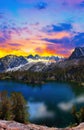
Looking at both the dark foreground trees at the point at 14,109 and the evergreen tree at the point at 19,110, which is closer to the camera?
the dark foreground trees at the point at 14,109

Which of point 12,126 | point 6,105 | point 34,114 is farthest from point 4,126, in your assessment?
point 34,114

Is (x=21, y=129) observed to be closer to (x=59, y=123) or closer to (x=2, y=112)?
(x=2, y=112)

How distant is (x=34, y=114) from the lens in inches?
5399

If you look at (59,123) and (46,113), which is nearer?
(59,123)

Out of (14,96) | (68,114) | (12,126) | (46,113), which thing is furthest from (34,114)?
(12,126)

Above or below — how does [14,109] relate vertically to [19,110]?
above

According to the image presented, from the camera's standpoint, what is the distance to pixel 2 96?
116 meters

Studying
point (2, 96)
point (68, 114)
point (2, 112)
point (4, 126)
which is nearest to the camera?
point (4, 126)

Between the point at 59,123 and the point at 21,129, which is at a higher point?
the point at 21,129

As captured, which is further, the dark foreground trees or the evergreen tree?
the evergreen tree

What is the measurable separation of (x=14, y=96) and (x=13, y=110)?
6674 mm

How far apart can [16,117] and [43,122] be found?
52.4 ft

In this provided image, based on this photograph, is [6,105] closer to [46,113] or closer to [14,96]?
[14,96]

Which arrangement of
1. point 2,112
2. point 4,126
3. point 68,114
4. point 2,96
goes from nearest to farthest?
point 4,126
point 2,112
point 2,96
point 68,114
